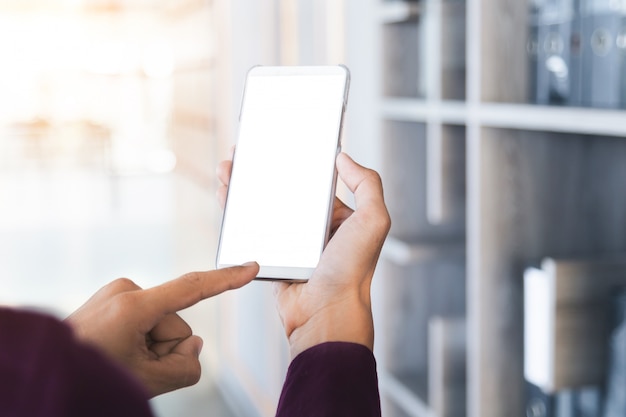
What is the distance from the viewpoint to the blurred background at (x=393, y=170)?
1.45m

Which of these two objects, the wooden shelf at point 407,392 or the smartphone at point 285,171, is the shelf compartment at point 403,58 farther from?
the smartphone at point 285,171

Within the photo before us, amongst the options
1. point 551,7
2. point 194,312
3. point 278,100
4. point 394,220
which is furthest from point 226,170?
point 194,312

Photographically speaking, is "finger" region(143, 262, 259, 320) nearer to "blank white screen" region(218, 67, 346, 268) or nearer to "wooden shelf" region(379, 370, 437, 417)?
"blank white screen" region(218, 67, 346, 268)

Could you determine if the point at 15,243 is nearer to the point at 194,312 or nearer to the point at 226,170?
the point at 194,312

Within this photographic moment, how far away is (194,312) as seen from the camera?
11.4ft

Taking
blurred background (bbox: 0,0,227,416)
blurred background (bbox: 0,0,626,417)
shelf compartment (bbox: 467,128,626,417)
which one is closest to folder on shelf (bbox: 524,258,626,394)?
blurred background (bbox: 0,0,626,417)

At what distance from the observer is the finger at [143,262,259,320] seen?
0.75m

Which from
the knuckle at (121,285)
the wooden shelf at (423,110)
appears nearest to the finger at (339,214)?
the knuckle at (121,285)

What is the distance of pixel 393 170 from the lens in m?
2.01

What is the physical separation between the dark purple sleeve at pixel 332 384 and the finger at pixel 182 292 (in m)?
0.10

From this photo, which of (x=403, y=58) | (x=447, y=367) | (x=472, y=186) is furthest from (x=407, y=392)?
(x=403, y=58)

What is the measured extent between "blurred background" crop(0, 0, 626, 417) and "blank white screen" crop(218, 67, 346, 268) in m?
0.40

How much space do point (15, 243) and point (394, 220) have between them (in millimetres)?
1649

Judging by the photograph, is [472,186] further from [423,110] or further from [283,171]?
[283,171]
